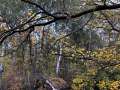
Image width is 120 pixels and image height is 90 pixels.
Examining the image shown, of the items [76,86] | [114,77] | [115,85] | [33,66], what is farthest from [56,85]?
[33,66]

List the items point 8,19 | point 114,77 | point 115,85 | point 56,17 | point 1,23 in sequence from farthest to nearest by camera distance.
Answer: point 114,77 → point 115,85 → point 1,23 → point 8,19 → point 56,17

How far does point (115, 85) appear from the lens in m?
10.6

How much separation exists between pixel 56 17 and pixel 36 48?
1.06 m

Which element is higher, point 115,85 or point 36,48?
point 36,48

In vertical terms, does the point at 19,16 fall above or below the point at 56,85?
above

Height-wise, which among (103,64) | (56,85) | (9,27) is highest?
(9,27)

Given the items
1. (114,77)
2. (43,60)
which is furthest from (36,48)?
(114,77)

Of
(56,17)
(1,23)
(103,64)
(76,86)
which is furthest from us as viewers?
(76,86)

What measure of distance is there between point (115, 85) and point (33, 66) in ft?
18.2

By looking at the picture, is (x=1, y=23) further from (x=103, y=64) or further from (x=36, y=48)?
(x=103, y=64)

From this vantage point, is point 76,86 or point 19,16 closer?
point 19,16

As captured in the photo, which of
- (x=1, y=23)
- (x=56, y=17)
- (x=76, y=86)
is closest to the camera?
(x=56, y=17)

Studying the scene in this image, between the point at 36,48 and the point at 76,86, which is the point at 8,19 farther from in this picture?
the point at 76,86

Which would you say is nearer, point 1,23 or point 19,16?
point 19,16
